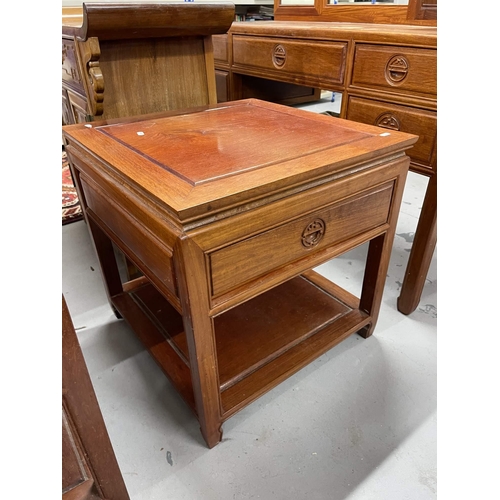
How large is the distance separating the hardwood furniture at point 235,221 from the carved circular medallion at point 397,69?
0.80 ft

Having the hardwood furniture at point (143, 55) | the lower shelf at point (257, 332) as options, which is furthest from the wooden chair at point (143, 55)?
the lower shelf at point (257, 332)

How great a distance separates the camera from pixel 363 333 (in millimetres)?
1172

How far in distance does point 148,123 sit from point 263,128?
0.29 meters

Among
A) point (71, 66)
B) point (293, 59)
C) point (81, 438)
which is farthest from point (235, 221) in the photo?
point (71, 66)

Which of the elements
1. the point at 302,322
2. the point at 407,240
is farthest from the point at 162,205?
the point at 407,240

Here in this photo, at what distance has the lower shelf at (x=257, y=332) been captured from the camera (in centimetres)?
92

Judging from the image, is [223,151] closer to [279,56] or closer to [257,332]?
[257,332]

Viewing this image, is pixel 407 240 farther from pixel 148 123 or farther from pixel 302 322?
pixel 148 123

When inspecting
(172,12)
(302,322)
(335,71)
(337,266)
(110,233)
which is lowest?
(337,266)

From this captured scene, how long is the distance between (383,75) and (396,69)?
4cm

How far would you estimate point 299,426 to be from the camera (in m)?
0.93

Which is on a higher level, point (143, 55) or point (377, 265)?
point (143, 55)

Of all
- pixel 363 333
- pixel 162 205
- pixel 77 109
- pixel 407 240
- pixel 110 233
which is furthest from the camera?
pixel 407 240

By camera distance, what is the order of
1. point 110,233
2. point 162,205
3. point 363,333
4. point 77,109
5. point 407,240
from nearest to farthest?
point 162,205 → point 110,233 → point 363,333 → point 77,109 → point 407,240
